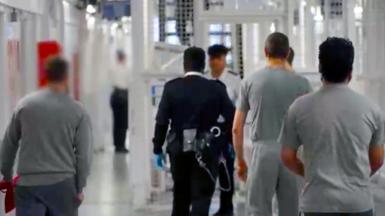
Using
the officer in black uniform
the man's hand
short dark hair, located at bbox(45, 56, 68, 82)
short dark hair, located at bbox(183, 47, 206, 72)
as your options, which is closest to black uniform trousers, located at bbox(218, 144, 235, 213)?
the officer in black uniform

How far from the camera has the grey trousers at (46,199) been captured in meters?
4.81

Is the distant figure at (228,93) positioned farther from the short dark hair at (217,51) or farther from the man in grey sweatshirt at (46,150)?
the man in grey sweatshirt at (46,150)

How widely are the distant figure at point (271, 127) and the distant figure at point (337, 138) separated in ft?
5.10

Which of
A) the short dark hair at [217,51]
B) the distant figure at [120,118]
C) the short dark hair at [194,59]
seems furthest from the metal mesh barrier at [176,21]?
the distant figure at [120,118]

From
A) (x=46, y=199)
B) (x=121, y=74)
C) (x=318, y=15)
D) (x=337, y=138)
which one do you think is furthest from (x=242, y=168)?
(x=318, y=15)

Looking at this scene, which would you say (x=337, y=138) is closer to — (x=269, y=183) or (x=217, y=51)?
(x=269, y=183)

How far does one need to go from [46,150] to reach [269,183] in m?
1.48

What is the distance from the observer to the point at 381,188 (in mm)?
10023

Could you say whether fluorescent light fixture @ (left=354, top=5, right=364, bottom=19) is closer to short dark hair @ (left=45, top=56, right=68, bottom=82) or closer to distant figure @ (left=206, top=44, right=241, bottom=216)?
distant figure @ (left=206, top=44, right=241, bottom=216)

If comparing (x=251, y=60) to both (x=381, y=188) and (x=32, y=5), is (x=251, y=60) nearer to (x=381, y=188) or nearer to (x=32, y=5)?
(x=381, y=188)

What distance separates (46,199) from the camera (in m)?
4.82

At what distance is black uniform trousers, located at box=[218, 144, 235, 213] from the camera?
7.52 m

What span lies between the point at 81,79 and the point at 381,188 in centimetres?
564

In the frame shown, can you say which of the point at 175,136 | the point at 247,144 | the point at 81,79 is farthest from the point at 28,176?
the point at 247,144
